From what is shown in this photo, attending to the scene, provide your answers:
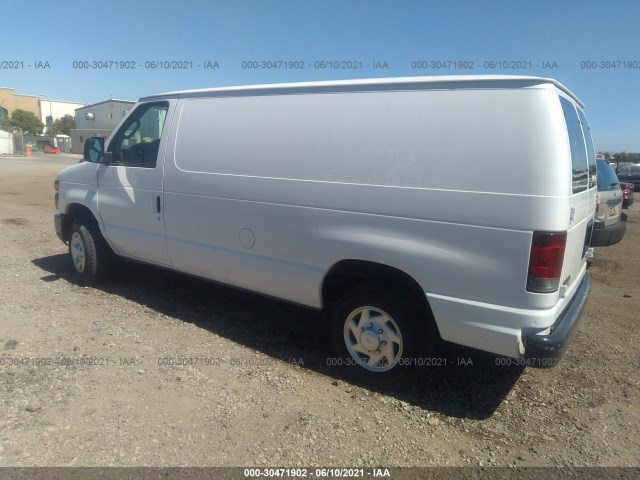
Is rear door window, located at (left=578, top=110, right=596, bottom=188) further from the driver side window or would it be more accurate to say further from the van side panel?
the driver side window

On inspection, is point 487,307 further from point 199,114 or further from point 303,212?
point 199,114

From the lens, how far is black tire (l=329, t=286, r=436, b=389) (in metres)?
3.47

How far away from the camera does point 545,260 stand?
2871 mm

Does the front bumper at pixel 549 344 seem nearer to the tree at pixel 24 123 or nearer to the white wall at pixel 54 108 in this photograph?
the tree at pixel 24 123

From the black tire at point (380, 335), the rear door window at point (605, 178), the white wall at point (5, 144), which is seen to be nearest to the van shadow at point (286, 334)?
the black tire at point (380, 335)

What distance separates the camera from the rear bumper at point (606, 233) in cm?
526

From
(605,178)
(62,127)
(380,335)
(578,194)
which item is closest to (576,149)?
(578,194)

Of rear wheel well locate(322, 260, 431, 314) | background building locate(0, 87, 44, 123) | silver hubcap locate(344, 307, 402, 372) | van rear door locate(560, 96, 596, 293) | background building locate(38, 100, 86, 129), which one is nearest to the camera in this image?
van rear door locate(560, 96, 596, 293)

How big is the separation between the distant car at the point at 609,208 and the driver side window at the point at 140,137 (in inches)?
200

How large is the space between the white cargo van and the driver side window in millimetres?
48

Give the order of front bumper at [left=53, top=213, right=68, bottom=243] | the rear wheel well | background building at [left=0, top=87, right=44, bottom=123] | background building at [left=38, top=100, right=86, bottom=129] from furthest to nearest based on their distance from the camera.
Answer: background building at [left=38, top=100, right=86, bottom=129], background building at [left=0, top=87, right=44, bottom=123], front bumper at [left=53, top=213, right=68, bottom=243], the rear wheel well

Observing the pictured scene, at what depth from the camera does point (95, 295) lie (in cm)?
548

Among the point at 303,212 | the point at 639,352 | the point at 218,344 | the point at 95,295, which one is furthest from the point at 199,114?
the point at 639,352

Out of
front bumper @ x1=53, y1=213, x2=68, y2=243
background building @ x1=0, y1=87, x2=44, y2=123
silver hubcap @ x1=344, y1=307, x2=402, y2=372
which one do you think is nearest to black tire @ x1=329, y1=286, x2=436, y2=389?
silver hubcap @ x1=344, y1=307, x2=402, y2=372
